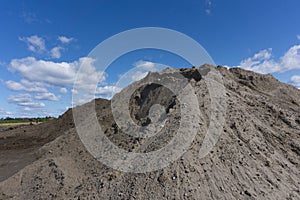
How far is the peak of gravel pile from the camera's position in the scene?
552 cm

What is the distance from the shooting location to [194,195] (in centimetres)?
514

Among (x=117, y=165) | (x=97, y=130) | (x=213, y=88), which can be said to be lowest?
(x=117, y=165)

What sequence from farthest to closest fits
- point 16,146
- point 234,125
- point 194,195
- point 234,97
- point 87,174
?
point 16,146, point 234,97, point 87,174, point 234,125, point 194,195

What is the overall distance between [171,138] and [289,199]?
3441mm

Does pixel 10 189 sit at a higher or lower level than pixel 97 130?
lower

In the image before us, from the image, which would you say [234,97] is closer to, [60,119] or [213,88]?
[213,88]


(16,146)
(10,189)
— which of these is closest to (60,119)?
(16,146)

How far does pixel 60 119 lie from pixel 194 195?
21393 mm

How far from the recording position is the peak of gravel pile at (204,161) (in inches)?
217

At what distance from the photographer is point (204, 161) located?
238 inches

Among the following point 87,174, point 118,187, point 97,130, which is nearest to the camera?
point 118,187

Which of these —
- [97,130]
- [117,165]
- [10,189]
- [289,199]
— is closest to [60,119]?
[97,130]

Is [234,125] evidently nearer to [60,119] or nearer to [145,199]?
[145,199]

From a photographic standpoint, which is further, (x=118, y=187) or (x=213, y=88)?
(x=213, y=88)
